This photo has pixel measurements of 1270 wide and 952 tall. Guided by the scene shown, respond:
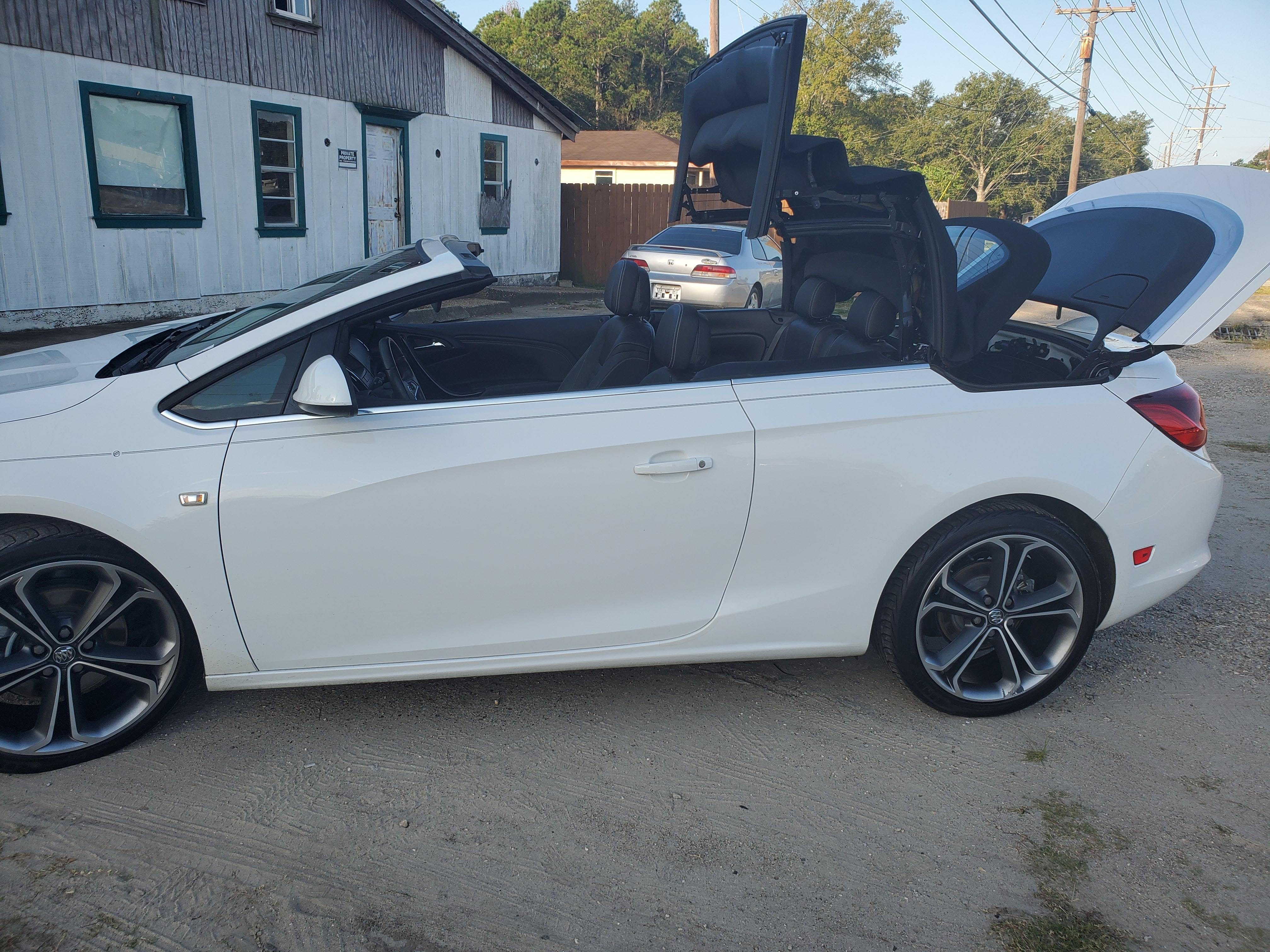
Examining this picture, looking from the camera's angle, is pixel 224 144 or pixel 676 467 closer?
pixel 676 467

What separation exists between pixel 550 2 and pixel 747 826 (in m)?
62.0

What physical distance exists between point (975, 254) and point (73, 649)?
10.8 ft

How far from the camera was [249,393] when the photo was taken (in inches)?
107

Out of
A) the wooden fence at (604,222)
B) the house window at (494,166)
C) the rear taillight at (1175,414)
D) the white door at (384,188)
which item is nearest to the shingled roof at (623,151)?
the wooden fence at (604,222)

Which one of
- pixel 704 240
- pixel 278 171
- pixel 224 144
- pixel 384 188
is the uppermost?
pixel 224 144

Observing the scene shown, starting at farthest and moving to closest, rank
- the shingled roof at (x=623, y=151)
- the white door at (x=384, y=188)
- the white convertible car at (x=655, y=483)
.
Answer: the shingled roof at (x=623, y=151), the white door at (x=384, y=188), the white convertible car at (x=655, y=483)

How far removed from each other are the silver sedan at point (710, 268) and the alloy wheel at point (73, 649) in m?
10.6

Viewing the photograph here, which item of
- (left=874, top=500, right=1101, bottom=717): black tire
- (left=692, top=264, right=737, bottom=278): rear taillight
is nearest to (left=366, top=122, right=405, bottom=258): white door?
(left=692, top=264, right=737, bottom=278): rear taillight

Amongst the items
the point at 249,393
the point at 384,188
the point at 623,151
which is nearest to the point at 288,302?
the point at 249,393

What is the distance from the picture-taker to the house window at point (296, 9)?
501 inches

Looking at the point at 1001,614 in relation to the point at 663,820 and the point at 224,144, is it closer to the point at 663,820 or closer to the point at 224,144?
the point at 663,820

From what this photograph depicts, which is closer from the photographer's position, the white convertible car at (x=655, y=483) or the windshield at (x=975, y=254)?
the white convertible car at (x=655, y=483)

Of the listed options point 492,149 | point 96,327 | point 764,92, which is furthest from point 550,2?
point 764,92

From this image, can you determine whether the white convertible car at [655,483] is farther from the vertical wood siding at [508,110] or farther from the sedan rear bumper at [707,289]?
the vertical wood siding at [508,110]
